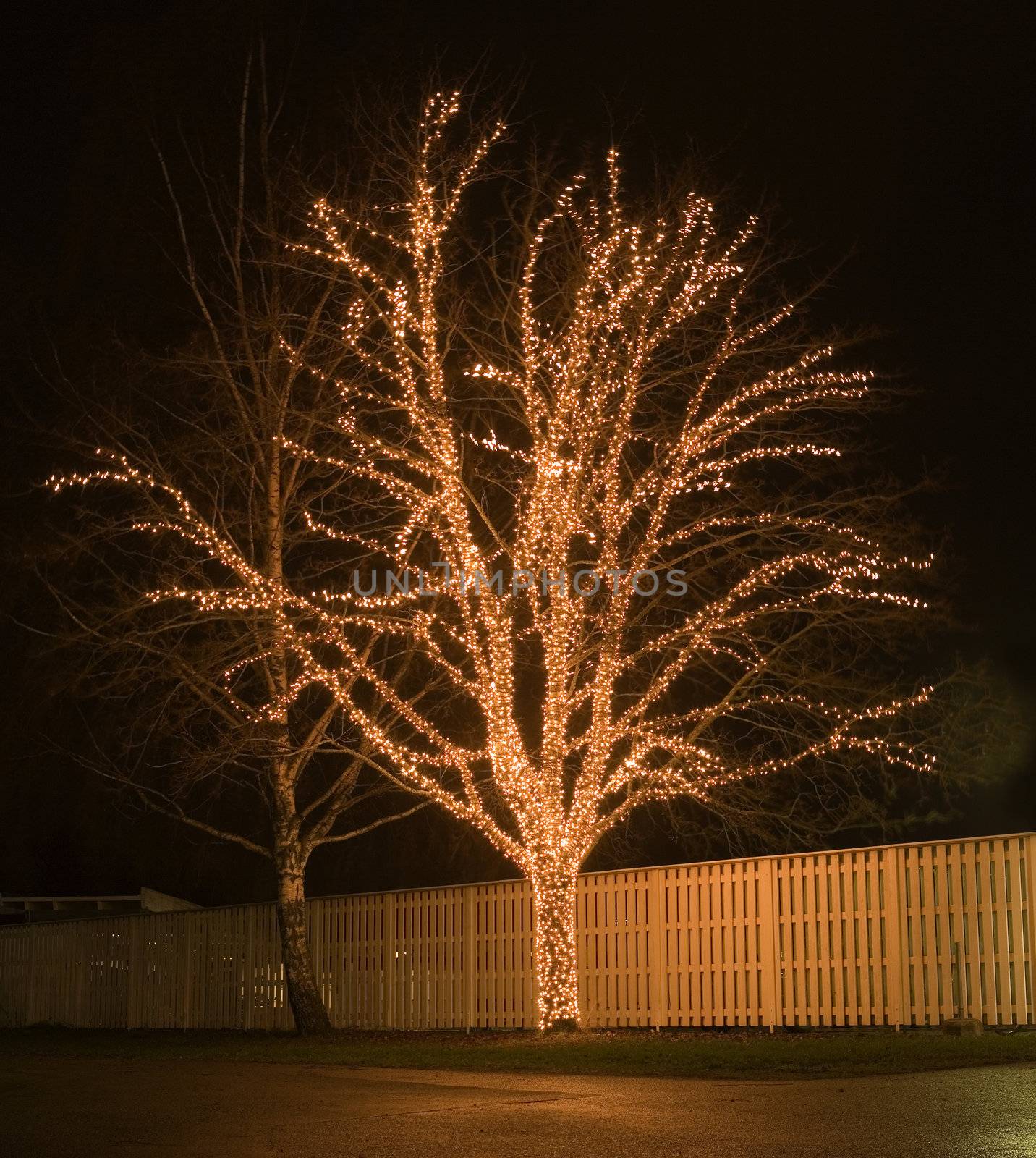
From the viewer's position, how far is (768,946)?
14023 mm

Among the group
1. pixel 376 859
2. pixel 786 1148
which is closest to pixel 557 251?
pixel 786 1148

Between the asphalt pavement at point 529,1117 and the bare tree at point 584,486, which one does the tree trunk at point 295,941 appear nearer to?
the bare tree at point 584,486

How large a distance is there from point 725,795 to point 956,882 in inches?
147

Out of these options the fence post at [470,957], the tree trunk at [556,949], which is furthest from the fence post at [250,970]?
the tree trunk at [556,949]

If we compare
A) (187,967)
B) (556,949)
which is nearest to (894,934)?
(556,949)

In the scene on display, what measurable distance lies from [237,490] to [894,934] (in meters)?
9.95

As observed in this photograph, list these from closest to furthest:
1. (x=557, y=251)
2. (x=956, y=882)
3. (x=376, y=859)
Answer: (x=956, y=882), (x=557, y=251), (x=376, y=859)

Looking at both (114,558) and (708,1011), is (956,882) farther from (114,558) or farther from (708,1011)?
(114,558)

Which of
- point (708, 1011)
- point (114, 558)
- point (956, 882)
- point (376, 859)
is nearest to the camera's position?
point (956, 882)

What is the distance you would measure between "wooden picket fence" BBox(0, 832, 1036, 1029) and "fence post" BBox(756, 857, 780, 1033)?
14mm

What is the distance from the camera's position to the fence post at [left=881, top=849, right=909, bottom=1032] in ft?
42.4

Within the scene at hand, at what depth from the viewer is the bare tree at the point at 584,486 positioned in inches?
590

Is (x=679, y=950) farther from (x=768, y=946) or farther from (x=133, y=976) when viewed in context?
(x=133, y=976)

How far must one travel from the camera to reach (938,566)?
15.7 m
